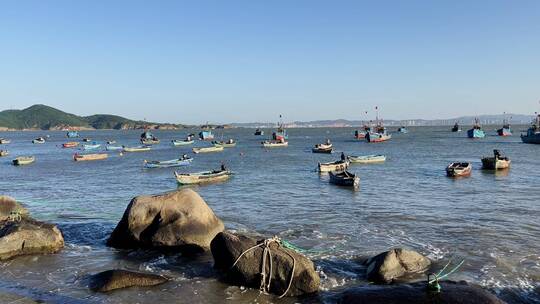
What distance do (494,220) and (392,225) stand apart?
5.75 m

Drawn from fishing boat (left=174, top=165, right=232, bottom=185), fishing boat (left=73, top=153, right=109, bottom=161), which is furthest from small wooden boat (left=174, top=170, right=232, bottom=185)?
fishing boat (left=73, top=153, right=109, bottom=161)

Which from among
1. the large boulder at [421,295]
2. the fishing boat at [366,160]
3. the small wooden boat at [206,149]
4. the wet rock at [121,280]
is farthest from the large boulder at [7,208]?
the small wooden boat at [206,149]

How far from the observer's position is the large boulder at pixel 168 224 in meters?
19.5

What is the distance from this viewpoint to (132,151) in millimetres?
99375

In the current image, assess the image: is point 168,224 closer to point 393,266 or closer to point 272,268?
point 272,268

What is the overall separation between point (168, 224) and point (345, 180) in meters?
23.0

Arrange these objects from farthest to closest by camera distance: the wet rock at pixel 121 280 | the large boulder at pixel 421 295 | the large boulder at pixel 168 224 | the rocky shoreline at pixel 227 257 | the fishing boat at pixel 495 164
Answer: the fishing boat at pixel 495 164
the large boulder at pixel 168 224
the wet rock at pixel 121 280
the rocky shoreline at pixel 227 257
the large boulder at pixel 421 295

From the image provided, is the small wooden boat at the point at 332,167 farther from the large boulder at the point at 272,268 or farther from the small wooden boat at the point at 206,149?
the small wooden boat at the point at 206,149

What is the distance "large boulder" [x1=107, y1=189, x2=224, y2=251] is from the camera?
19.5 metres

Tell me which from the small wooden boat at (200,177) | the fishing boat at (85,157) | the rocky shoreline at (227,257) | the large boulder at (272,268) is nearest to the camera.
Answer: the rocky shoreline at (227,257)

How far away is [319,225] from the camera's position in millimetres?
24922

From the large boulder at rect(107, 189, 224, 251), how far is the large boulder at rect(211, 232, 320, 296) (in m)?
3.79

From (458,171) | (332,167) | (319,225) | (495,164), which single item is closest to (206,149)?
(332,167)

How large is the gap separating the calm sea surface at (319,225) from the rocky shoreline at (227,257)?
480 mm
